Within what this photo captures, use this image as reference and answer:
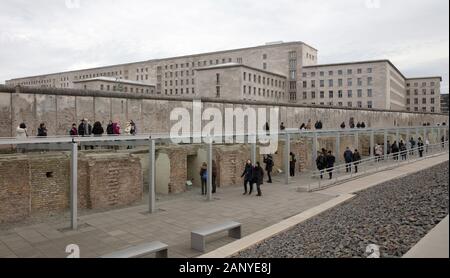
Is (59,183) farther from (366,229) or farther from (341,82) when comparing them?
(341,82)

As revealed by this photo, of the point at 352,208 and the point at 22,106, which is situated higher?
the point at 22,106

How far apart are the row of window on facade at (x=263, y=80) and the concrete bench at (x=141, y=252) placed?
65.8m

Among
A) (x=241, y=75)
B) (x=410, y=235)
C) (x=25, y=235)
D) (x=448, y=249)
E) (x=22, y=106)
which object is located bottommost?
(x=25, y=235)

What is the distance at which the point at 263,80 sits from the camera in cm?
7800

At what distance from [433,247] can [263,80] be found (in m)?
74.8

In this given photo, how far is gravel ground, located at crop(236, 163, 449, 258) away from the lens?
266 inches

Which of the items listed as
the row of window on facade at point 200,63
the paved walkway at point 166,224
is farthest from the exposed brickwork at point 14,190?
the row of window on facade at point 200,63

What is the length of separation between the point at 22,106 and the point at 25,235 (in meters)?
6.69

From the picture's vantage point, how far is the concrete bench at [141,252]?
6.54 meters

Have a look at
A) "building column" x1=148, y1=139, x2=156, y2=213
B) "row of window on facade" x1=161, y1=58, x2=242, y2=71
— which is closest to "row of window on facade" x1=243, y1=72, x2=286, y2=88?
"row of window on facade" x1=161, y1=58, x2=242, y2=71

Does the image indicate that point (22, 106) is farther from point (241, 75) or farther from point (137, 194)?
point (241, 75)

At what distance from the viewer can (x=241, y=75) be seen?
7081cm
